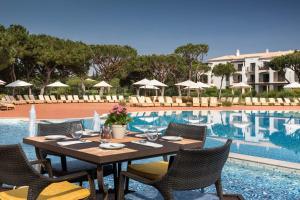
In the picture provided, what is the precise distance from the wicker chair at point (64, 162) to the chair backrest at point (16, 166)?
1098mm

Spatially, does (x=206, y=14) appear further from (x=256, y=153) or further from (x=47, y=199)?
(x=47, y=199)

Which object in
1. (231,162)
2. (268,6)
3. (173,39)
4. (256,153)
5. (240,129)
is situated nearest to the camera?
(231,162)

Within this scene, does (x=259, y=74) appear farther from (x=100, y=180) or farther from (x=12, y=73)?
(x=100, y=180)

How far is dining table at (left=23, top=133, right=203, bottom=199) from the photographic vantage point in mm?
3633

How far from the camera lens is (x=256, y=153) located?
921 centimetres

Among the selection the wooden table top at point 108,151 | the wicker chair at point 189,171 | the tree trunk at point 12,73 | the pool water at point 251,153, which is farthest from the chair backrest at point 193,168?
the tree trunk at point 12,73

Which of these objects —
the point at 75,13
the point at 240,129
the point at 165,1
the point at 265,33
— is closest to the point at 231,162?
the point at 240,129

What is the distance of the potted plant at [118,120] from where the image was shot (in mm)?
4559

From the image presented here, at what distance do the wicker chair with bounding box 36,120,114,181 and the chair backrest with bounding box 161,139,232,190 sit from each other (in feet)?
4.51

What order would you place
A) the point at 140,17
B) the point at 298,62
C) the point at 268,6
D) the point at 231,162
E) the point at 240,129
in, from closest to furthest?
1. the point at 231,162
2. the point at 240,129
3. the point at 268,6
4. the point at 140,17
5. the point at 298,62

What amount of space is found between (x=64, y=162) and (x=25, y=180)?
1.34 metres

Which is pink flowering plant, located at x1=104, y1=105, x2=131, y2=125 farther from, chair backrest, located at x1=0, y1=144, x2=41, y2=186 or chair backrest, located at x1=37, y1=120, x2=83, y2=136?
chair backrest, located at x1=0, y1=144, x2=41, y2=186

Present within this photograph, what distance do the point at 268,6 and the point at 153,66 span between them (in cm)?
1429

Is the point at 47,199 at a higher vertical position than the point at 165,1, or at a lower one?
lower
